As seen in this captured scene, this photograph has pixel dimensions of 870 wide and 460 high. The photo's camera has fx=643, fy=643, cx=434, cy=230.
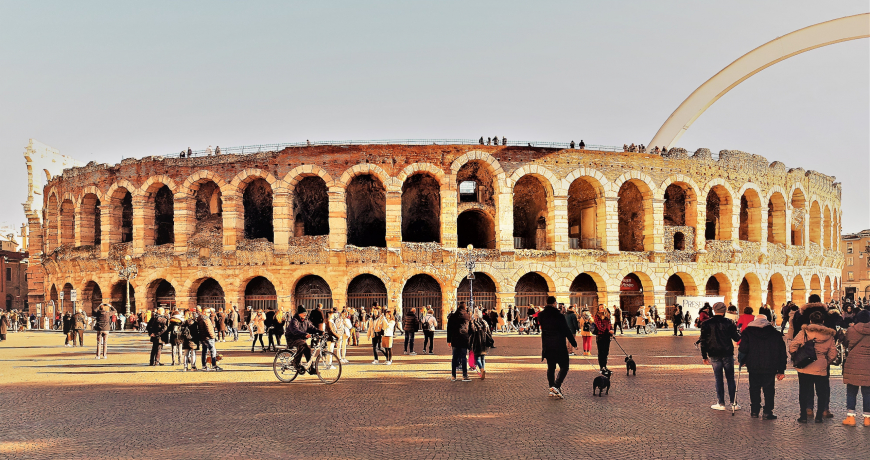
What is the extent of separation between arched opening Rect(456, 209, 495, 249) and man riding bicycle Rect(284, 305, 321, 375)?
21.4 meters

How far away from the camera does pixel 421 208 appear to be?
33781mm

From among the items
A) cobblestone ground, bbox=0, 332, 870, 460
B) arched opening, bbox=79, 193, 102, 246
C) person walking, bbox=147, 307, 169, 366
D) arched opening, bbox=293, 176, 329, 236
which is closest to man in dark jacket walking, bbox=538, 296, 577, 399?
cobblestone ground, bbox=0, 332, 870, 460

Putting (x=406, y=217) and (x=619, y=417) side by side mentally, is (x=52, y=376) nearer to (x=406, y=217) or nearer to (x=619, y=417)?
(x=619, y=417)

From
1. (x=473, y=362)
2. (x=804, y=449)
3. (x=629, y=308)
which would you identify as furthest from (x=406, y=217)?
(x=804, y=449)

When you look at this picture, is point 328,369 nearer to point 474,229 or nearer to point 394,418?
point 394,418

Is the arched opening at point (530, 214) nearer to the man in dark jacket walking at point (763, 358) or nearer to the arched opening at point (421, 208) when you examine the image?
the arched opening at point (421, 208)

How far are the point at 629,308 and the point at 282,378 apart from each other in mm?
24984

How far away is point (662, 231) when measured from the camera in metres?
31.5

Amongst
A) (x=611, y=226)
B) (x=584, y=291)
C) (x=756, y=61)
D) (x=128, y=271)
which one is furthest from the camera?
(x=756, y=61)

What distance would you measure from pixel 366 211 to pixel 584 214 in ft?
37.1

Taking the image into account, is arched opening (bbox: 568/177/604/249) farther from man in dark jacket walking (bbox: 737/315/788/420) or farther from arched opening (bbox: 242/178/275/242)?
man in dark jacket walking (bbox: 737/315/788/420)

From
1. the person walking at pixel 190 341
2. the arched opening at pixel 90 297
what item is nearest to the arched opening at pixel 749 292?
the person walking at pixel 190 341

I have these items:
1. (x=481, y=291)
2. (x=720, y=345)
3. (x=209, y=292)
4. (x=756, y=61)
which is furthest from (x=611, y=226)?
(x=756, y=61)

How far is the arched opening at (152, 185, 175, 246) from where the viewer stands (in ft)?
112
